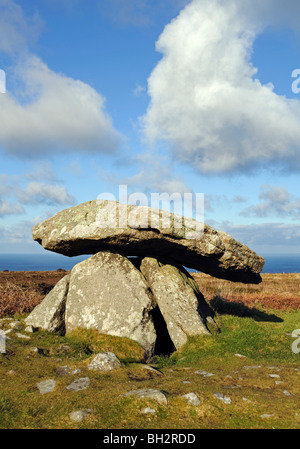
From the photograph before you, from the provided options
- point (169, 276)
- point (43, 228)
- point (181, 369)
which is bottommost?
point (181, 369)

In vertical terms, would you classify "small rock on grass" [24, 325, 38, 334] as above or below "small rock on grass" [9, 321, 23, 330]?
below

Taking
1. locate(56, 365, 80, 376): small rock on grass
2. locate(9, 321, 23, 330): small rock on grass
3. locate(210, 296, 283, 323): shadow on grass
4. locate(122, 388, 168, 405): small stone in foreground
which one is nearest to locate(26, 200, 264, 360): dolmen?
locate(9, 321, 23, 330): small rock on grass

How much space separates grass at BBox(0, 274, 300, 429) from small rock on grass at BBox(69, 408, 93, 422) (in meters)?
Answer: 0.07

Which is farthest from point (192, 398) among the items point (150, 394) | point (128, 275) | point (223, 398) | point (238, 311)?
point (238, 311)

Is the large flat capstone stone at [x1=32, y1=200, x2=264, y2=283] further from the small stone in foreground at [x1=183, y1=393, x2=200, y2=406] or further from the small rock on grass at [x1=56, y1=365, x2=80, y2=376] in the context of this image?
the small stone in foreground at [x1=183, y1=393, x2=200, y2=406]

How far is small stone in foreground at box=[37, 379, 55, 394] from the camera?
6.49 meters

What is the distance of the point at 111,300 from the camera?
38.0 ft

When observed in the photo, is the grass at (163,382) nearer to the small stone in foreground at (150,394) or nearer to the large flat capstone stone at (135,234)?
the small stone in foreground at (150,394)

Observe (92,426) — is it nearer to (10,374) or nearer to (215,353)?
(10,374)

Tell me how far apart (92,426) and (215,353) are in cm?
620

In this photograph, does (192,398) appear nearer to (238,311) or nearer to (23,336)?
(23,336)

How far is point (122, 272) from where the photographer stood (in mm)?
12180

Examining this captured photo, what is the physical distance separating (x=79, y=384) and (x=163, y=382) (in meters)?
1.69
